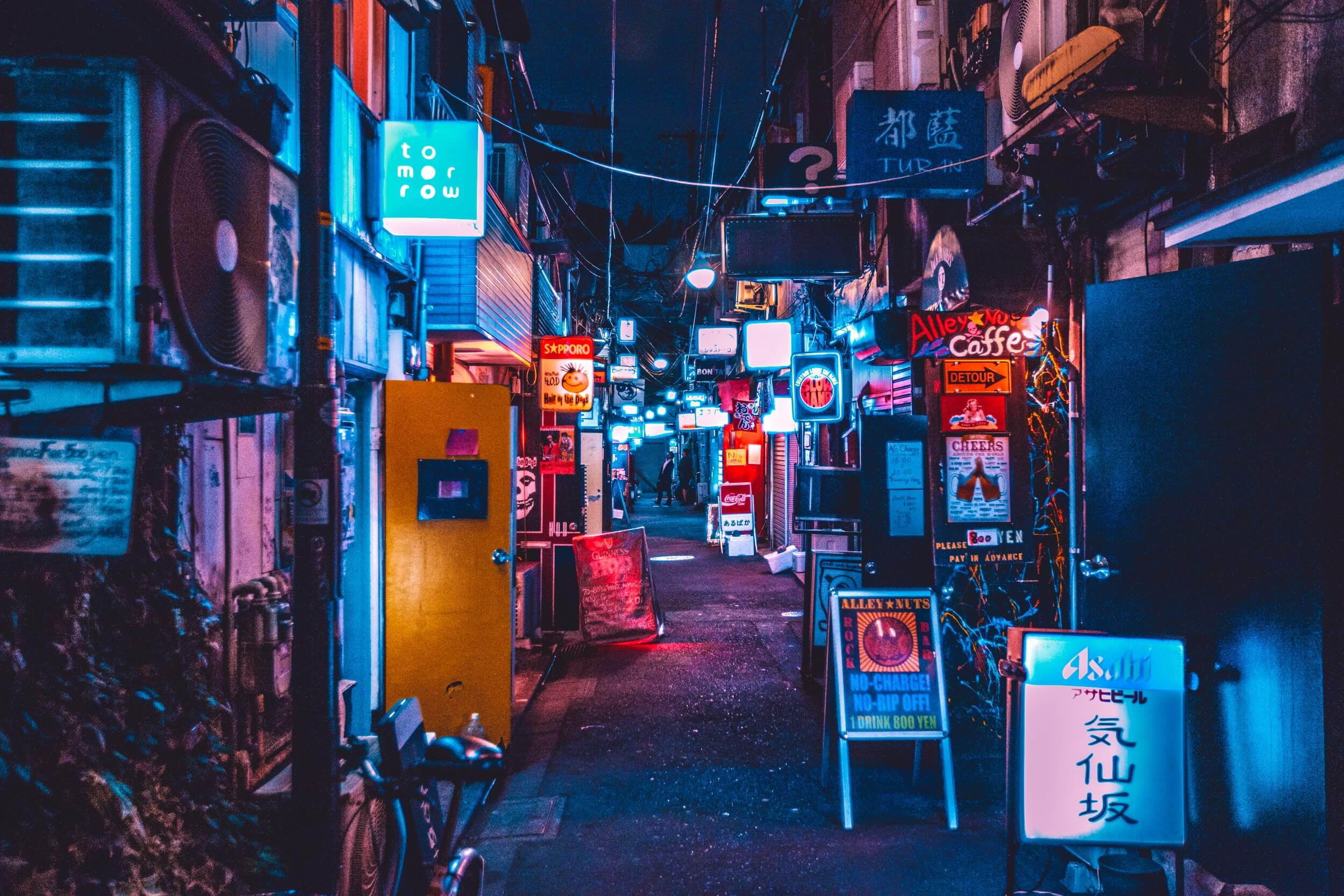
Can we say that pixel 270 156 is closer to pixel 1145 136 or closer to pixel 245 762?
pixel 245 762

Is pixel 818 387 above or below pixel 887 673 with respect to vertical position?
above

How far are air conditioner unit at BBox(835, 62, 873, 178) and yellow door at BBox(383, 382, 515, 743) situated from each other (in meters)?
6.53

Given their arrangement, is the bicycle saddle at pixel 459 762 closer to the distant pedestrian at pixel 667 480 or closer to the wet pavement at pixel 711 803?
the wet pavement at pixel 711 803

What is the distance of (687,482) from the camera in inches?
1487

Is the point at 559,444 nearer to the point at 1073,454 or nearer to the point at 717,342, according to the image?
the point at 1073,454

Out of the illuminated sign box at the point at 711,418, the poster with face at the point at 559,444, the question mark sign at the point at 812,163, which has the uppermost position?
the question mark sign at the point at 812,163

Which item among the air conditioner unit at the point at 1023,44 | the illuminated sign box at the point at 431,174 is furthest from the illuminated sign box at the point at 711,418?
the illuminated sign box at the point at 431,174

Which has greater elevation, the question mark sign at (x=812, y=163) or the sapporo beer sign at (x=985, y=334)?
the question mark sign at (x=812, y=163)

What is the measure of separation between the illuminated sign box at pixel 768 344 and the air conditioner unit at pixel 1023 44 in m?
7.70

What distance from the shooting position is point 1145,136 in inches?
210

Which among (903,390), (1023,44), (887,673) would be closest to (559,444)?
(903,390)

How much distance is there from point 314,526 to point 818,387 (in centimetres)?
892

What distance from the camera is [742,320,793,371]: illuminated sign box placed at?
48.9 ft

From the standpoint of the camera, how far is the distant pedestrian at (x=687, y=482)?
37.2 m
